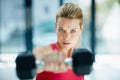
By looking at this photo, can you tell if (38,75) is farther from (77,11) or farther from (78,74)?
(77,11)

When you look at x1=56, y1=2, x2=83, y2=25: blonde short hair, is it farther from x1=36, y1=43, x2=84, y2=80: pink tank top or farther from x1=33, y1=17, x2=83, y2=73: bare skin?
x1=36, y1=43, x2=84, y2=80: pink tank top

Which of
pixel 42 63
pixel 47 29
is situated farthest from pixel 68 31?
pixel 42 63

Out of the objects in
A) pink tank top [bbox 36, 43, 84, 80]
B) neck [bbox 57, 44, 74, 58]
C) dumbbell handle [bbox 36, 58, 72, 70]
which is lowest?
pink tank top [bbox 36, 43, 84, 80]

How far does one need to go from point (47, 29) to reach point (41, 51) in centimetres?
14

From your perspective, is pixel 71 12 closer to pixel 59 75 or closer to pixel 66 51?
pixel 66 51

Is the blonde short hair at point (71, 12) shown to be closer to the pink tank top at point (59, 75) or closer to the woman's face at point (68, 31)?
the woman's face at point (68, 31)

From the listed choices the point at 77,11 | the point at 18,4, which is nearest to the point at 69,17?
the point at 77,11

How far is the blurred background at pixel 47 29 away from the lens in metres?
1.90

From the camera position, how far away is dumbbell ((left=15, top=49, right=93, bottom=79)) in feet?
6.26

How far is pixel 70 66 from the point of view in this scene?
76.2 inches


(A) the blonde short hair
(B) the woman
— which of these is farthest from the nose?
(A) the blonde short hair

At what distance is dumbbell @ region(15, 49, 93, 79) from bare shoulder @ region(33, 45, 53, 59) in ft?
0.10

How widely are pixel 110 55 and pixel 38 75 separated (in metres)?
0.46

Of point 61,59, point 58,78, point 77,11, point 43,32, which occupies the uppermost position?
point 77,11
